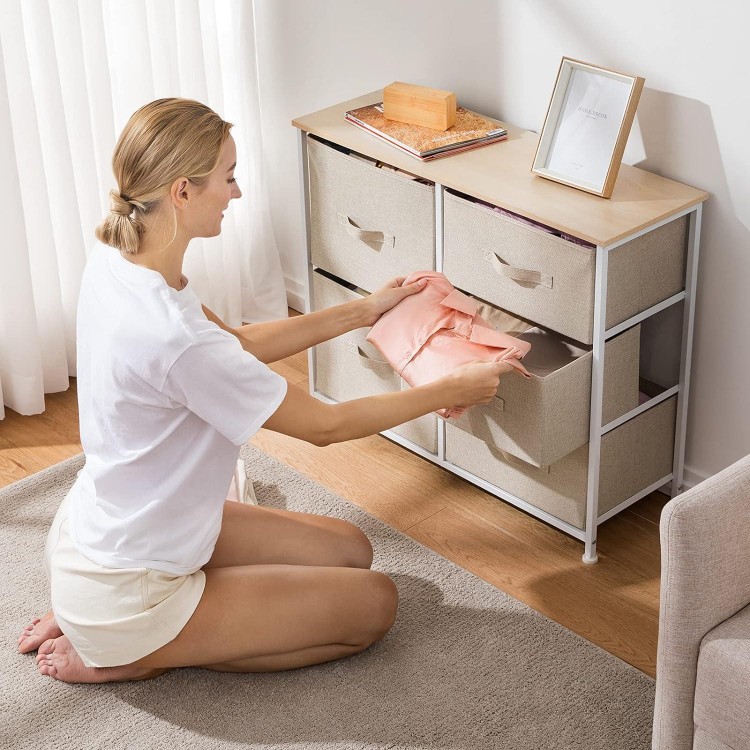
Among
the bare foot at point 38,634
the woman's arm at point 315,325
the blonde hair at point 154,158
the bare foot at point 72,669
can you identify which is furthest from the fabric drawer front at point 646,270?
the bare foot at point 38,634

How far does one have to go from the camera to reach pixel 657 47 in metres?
2.16

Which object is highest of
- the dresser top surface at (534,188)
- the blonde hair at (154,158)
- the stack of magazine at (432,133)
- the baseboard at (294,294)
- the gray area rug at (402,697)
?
the blonde hair at (154,158)

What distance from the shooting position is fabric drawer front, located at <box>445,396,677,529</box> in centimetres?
230

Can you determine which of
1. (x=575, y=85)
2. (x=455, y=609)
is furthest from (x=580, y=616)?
(x=575, y=85)

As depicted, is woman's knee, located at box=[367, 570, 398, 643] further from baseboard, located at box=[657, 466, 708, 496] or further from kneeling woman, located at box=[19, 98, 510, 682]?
baseboard, located at box=[657, 466, 708, 496]

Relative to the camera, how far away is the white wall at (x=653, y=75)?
2111mm

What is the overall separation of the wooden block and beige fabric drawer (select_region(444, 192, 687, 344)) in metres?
0.24

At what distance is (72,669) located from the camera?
205 cm

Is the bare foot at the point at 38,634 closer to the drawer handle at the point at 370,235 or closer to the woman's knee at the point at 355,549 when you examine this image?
the woman's knee at the point at 355,549

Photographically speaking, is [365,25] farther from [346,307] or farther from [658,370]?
[658,370]

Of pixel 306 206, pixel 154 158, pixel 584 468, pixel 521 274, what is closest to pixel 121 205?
pixel 154 158

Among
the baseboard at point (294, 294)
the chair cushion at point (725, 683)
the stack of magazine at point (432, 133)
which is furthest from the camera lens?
the baseboard at point (294, 294)

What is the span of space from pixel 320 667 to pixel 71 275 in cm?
135

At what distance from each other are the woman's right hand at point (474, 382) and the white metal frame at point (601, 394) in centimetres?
21
